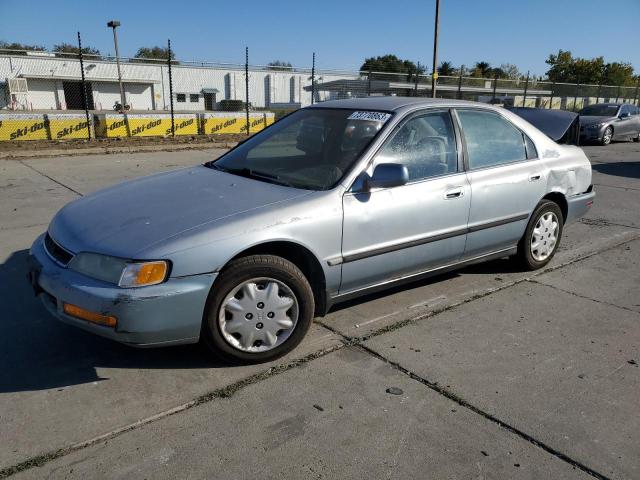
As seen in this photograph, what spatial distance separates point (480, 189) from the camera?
12.9 feet

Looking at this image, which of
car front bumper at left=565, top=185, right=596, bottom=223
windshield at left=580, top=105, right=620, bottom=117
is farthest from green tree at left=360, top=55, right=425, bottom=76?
car front bumper at left=565, top=185, right=596, bottom=223

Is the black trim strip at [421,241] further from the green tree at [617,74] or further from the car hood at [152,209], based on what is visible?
the green tree at [617,74]

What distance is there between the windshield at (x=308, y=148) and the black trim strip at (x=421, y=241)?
0.47 m

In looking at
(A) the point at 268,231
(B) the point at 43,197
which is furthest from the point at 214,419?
(B) the point at 43,197

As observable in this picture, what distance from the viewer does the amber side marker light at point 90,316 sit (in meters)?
2.61

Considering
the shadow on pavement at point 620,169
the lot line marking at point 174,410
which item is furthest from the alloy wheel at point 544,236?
the shadow on pavement at point 620,169

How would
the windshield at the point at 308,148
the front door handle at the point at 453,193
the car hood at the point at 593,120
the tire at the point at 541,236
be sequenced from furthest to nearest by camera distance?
the car hood at the point at 593,120, the tire at the point at 541,236, the front door handle at the point at 453,193, the windshield at the point at 308,148

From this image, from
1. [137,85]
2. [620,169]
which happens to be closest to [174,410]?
[620,169]

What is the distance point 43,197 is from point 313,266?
5929 millimetres

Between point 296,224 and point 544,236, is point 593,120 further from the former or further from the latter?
point 296,224

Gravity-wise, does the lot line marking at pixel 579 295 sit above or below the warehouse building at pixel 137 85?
below

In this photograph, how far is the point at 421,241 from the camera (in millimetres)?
3621

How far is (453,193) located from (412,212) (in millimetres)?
444

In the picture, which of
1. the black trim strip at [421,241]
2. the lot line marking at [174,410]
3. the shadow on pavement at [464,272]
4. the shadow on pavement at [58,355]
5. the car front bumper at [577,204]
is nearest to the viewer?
the lot line marking at [174,410]
